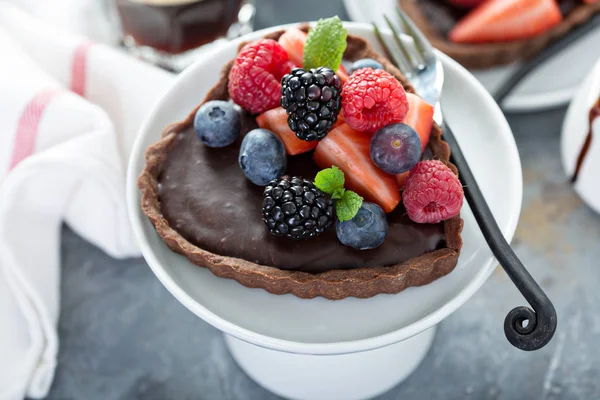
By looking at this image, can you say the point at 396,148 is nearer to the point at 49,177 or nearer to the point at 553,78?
the point at 49,177

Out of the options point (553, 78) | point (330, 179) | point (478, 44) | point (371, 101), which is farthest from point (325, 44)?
point (553, 78)

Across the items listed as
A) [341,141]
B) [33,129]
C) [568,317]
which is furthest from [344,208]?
[33,129]

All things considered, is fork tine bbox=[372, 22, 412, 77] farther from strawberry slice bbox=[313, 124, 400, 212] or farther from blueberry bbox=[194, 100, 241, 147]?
blueberry bbox=[194, 100, 241, 147]

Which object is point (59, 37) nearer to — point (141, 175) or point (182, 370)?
point (141, 175)

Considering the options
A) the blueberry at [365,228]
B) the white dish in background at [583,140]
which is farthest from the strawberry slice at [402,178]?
the white dish in background at [583,140]

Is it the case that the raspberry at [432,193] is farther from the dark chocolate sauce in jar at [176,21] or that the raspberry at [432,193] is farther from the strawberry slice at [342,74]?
the dark chocolate sauce in jar at [176,21]

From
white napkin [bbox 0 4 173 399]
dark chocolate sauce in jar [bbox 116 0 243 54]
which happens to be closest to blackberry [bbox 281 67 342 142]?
white napkin [bbox 0 4 173 399]

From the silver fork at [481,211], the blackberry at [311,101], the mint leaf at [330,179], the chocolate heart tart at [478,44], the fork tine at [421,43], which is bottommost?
the chocolate heart tart at [478,44]
